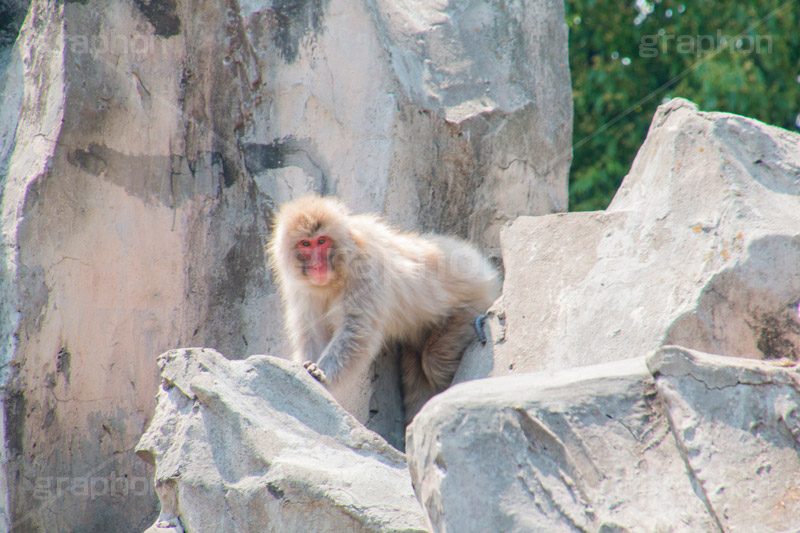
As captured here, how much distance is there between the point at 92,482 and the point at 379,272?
1783 mm

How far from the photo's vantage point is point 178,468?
10.1 feet

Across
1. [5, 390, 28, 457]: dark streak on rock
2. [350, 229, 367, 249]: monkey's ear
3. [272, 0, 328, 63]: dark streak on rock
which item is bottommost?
[5, 390, 28, 457]: dark streak on rock

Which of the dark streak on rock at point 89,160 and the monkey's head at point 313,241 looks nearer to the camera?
the monkey's head at point 313,241

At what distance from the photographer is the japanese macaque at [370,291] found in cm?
405

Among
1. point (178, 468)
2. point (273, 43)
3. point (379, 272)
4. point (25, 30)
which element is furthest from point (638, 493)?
point (25, 30)

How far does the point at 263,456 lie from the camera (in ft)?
10.00

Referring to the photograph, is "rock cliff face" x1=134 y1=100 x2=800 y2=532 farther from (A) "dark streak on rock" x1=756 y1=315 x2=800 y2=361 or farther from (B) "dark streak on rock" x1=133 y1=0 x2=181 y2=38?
(B) "dark streak on rock" x1=133 y1=0 x2=181 y2=38

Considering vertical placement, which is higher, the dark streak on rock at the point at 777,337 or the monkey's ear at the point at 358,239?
the monkey's ear at the point at 358,239

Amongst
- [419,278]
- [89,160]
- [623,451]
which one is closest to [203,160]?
[89,160]

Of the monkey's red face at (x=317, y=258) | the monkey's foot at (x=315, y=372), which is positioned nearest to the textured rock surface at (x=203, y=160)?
the monkey's red face at (x=317, y=258)

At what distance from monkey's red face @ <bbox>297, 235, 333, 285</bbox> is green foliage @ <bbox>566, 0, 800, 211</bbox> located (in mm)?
4806

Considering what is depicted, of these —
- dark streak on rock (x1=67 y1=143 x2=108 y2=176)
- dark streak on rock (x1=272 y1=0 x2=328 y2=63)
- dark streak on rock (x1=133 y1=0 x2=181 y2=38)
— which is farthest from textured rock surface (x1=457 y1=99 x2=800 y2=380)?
dark streak on rock (x1=133 y1=0 x2=181 y2=38)

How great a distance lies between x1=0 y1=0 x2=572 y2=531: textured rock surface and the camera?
4.17 meters

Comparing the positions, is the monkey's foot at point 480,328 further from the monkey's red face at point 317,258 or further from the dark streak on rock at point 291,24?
the dark streak on rock at point 291,24
